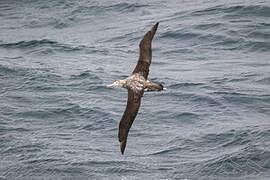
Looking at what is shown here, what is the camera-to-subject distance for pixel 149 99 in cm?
2764

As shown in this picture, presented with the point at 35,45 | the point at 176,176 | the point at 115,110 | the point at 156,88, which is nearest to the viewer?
the point at 156,88

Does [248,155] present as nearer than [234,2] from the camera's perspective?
Yes

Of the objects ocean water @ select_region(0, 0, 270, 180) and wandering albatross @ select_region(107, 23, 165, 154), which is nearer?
wandering albatross @ select_region(107, 23, 165, 154)

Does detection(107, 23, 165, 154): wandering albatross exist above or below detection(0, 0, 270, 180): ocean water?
above

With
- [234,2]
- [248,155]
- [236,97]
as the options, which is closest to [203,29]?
[234,2]

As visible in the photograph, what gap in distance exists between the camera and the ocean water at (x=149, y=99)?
23266 millimetres

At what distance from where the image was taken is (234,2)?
38438 millimetres

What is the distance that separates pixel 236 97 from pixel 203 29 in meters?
8.78

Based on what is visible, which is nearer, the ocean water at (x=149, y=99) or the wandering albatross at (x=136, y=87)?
the wandering albatross at (x=136, y=87)

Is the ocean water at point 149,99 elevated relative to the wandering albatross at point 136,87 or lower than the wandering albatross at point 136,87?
lower

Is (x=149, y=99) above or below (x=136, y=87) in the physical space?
below

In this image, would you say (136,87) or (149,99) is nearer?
(136,87)

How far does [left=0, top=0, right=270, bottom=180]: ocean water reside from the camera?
23.3 m

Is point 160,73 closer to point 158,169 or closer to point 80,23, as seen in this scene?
point 158,169
